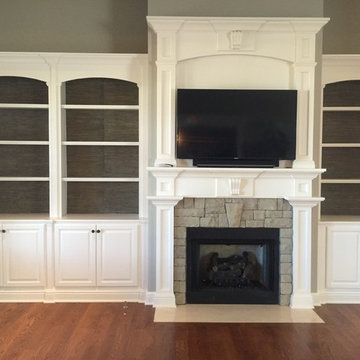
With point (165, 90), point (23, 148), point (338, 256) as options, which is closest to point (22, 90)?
point (23, 148)

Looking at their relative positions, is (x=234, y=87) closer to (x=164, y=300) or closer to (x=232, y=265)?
(x=232, y=265)

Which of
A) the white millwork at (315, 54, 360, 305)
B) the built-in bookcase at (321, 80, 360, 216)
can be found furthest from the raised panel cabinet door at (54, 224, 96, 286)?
the built-in bookcase at (321, 80, 360, 216)

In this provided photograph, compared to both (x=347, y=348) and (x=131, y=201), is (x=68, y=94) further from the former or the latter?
(x=347, y=348)

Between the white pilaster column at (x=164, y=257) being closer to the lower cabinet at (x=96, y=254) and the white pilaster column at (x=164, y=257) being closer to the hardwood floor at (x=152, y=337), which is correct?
the hardwood floor at (x=152, y=337)

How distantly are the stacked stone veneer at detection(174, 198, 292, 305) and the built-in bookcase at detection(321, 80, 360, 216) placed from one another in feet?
2.99

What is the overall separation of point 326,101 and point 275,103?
101 centimetres

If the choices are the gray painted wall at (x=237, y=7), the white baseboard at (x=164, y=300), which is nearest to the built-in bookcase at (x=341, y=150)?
the gray painted wall at (x=237, y=7)

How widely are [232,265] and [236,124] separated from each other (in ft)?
4.78

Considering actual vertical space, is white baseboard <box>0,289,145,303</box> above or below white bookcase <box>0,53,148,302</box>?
below

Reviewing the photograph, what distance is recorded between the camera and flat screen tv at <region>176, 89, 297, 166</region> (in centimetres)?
391

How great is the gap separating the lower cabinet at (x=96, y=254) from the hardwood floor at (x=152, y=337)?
1.07ft

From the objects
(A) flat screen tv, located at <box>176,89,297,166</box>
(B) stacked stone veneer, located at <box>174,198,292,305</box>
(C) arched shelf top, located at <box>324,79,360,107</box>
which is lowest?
(B) stacked stone veneer, located at <box>174,198,292,305</box>

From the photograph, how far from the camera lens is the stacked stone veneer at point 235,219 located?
13.1 feet

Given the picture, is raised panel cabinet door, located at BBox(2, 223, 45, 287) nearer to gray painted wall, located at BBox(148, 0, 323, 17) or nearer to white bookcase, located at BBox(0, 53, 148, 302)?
white bookcase, located at BBox(0, 53, 148, 302)
